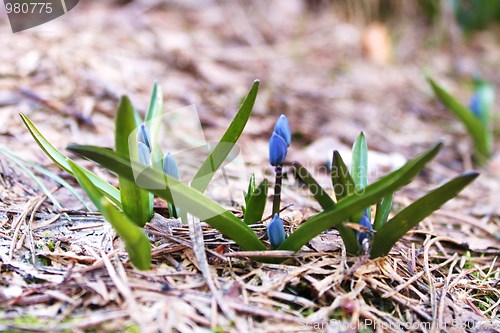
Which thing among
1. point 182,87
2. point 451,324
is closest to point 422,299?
point 451,324

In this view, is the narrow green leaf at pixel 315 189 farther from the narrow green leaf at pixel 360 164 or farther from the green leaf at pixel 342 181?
the narrow green leaf at pixel 360 164

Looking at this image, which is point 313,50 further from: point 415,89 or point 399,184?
point 399,184

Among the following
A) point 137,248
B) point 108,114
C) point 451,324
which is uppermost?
point 108,114

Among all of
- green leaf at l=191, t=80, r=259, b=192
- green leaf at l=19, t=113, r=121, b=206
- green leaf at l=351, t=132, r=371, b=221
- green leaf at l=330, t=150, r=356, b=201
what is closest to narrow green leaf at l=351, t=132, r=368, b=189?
green leaf at l=351, t=132, r=371, b=221

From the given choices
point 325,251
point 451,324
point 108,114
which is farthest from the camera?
point 108,114

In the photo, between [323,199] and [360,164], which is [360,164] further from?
[323,199]

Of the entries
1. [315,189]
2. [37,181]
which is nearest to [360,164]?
[315,189]

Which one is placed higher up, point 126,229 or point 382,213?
point 126,229

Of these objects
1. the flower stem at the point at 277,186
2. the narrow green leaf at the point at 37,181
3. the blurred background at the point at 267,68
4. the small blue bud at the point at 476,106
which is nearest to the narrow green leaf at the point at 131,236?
the flower stem at the point at 277,186
